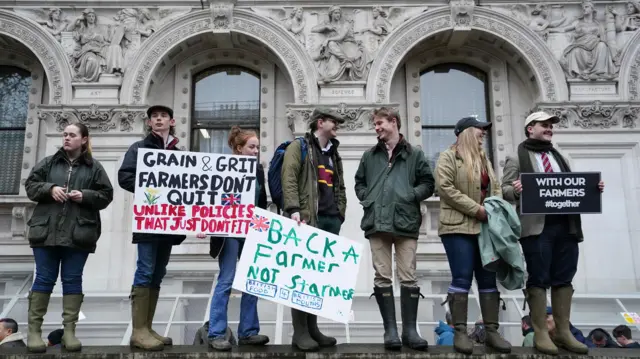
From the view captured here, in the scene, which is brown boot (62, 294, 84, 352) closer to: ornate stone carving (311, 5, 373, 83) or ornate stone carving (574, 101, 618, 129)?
ornate stone carving (311, 5, 373, 83)

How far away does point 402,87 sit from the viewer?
13570mm

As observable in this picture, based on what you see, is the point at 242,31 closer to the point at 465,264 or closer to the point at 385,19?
the point at 385,19

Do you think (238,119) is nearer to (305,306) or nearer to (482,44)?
(482,44)

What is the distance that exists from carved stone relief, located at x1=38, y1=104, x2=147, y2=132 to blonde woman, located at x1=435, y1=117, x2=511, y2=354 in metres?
8.24

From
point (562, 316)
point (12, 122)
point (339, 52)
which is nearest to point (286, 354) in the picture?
point (562, 316)

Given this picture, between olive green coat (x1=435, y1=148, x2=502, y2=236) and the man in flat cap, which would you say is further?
the man in flat cap

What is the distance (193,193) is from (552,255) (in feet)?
13.2

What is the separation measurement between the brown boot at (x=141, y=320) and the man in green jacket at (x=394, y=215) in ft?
8.01

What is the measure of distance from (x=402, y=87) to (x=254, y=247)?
8423 millimetres

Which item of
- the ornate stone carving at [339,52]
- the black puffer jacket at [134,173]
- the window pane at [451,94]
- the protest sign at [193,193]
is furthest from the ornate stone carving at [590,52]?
the black puffer jacket at [134,173]

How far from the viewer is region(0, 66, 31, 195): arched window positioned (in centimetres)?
1312

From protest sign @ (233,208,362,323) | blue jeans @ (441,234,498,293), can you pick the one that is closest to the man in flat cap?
protest sign @ (233,208,362,323)

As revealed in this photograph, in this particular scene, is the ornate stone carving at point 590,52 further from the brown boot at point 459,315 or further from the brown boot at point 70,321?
the brown boot at point 70,321

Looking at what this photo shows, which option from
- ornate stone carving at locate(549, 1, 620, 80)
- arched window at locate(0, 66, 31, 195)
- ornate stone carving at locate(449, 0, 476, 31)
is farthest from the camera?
arched window at locate(0, 66, 31, 195)
